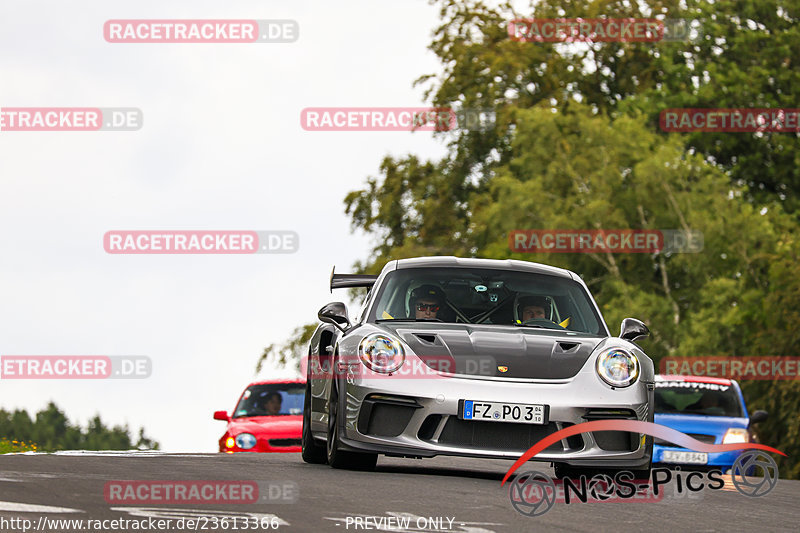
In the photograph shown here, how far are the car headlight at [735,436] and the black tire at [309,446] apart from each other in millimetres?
7469

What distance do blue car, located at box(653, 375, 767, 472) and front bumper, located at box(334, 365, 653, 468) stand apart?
7.50 meters

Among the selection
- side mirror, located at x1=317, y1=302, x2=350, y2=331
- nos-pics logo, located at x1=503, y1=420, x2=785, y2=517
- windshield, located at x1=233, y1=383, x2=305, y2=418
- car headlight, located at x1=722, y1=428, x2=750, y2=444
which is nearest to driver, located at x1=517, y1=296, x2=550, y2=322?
nos-pics logo, located at x1=503, y1=420, x2=785, y2=517

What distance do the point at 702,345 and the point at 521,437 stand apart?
2973 cm

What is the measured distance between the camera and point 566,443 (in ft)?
33.9

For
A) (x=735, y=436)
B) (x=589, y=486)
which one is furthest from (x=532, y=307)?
(x=735, y=436)

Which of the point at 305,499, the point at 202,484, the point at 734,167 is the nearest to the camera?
the point at 305,499

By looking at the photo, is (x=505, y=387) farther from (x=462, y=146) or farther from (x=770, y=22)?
(x=770, y=22)

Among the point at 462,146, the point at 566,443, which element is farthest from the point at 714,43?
the point at 566,443

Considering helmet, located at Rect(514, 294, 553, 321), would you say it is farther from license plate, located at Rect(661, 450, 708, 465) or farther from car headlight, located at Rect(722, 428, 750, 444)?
car headlight, located at Rect(722, 428, 750, 444)

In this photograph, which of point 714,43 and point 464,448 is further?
point 714,43

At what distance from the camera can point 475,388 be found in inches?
404

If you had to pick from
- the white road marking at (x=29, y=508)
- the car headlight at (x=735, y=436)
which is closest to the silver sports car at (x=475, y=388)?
the white road marking at (x=29, y=508)

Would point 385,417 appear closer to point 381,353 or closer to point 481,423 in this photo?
point 381,353

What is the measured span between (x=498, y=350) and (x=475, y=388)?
17.2 inches
